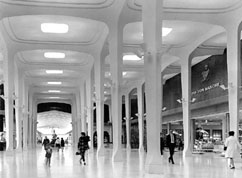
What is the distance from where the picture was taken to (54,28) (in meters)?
24.0

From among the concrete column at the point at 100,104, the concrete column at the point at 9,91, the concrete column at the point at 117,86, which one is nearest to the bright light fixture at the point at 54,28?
the concrete column at the point at 117,86

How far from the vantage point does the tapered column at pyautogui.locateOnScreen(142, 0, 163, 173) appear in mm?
→ 13438

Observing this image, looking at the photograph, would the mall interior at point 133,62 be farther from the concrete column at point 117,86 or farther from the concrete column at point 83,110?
the concrete column at point 83,110

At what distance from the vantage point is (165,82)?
154ft

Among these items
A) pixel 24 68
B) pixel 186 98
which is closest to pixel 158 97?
pixel 186 98

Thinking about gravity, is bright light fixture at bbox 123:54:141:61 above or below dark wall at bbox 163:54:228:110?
above

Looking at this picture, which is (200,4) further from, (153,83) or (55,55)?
(55,55)

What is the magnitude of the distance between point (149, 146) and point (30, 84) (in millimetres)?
35475

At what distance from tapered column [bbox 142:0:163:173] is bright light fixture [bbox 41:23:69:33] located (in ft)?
35.0

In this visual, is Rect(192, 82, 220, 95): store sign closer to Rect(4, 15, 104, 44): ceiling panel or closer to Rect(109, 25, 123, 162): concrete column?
Rect(4, 15, 104, 44): ceiling panel

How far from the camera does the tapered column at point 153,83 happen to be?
13438 mm

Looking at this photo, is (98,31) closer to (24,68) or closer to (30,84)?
(24,68)

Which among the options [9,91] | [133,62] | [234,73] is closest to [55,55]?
[9,91]

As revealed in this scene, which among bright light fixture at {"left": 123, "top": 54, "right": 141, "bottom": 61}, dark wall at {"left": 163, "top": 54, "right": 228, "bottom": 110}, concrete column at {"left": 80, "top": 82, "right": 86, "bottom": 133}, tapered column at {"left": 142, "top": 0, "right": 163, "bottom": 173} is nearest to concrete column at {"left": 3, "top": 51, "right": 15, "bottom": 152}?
bright light fixture at {"left": 123, "top": 54, "right": 141, "bottom": 61}
